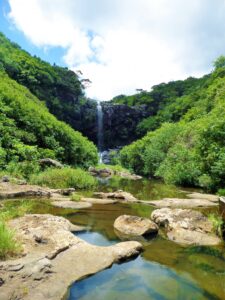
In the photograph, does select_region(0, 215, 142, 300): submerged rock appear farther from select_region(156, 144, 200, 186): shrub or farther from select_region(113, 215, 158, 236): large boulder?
select_region(156, 144, 200, 186): shrub

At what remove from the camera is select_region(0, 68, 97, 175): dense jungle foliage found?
23.5m

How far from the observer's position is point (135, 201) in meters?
16.7

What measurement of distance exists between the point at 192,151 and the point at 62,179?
16044 mm

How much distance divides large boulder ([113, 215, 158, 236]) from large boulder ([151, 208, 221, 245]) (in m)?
0.60

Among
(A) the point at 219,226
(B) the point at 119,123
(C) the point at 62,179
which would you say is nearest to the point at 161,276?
(A) the point at 219,226

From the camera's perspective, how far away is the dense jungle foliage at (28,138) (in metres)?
23.5

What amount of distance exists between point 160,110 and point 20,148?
6776 centimetres

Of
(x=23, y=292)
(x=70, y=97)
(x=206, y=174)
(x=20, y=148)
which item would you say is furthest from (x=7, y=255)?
(x=70, y=97)

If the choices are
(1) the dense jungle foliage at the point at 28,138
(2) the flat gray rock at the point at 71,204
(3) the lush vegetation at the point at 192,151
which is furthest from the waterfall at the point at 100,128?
(2) the flat gray rock at the point at 71,204

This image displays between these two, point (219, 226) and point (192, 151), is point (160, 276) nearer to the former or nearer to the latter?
point (219, 226)

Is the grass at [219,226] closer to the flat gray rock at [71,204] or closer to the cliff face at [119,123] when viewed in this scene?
the flat gray rock at [71,204]

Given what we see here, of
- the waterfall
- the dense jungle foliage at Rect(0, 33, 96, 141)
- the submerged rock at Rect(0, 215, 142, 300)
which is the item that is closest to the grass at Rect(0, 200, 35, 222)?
the submerged rock at Rect(0, 215, 142, 300)

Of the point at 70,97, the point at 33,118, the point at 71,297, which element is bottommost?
the point at 71,297

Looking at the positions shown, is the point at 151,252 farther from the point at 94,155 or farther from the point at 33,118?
the point at 94,155
